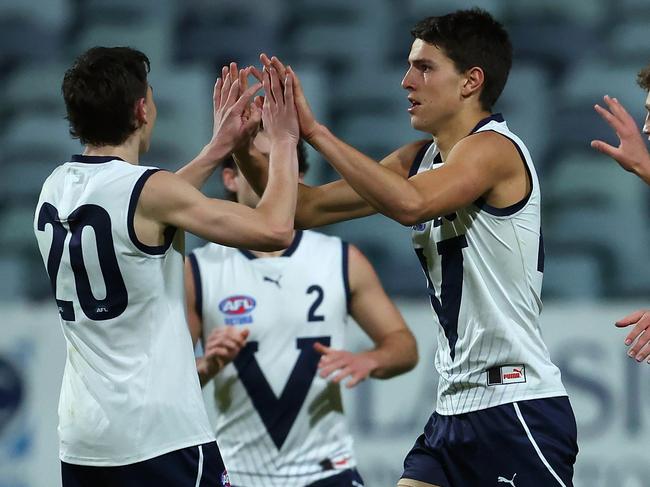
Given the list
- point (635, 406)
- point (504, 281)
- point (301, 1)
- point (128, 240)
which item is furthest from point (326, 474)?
point (301, 1)

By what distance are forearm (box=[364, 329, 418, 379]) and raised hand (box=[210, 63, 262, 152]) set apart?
52.4 inches

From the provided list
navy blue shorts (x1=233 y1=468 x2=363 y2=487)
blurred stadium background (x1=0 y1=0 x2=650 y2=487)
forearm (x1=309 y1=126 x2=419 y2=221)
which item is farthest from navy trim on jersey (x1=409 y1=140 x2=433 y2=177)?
blurred stadium background (x1=0 y1=0 x2=650 y2=487)

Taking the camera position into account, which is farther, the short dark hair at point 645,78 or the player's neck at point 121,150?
the short dark hair at point 645,78

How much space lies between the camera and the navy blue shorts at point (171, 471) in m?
3.28

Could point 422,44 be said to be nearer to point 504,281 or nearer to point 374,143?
point 504,281

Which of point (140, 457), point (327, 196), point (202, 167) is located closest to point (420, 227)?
point (327, 196)

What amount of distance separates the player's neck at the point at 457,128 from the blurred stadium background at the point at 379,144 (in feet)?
8.10

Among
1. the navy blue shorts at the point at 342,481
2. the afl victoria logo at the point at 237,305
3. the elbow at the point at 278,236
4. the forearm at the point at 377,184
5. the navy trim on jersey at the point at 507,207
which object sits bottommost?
the navy blue shorts at the point at 342,481

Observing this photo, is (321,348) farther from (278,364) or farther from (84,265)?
(84,265)

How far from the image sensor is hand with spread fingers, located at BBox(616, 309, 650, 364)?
3.60 meters

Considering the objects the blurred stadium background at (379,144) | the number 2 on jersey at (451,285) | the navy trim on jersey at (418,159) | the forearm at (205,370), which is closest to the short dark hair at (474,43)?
the navy trim on jersey at (418,159)

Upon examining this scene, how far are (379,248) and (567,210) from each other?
1.18 m

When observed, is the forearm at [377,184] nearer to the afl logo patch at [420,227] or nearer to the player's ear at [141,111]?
the afl logo patch at [420,227]

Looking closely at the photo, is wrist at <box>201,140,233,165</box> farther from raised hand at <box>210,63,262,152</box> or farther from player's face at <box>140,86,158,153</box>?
player's face at <box>140,86,158,153</box>
